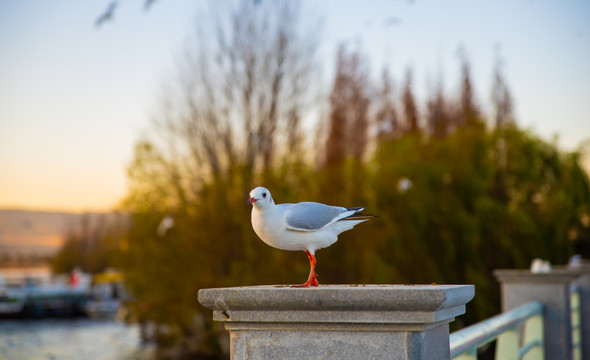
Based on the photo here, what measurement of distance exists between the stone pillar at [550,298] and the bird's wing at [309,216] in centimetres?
349

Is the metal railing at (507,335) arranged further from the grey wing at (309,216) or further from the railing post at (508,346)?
the grey wing at (309,216)

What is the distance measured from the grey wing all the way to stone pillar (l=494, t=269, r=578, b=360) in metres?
3.50

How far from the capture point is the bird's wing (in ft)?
7.16

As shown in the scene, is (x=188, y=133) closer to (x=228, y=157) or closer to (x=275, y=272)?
(x=228, y=157)

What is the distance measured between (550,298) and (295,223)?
3.86 m

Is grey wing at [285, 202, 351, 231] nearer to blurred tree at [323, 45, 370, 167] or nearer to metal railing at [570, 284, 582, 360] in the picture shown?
metal railing at [570, 284, 582, 360]

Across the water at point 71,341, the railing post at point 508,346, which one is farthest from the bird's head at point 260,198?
the water at point 71,341

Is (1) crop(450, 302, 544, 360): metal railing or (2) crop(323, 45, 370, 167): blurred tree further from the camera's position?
(2) crop(323, 45, 370, 167): blurred tree

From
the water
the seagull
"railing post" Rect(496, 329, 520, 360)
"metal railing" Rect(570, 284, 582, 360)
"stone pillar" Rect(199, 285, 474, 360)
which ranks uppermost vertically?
the seagull

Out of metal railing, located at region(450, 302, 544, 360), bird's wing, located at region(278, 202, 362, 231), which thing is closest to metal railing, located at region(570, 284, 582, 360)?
metal railing, located at region(450, 302, 544, 360)

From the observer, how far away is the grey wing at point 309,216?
218cm

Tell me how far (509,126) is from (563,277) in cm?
1000

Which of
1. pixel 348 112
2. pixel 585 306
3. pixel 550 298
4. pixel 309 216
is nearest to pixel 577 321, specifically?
pixel 585 306

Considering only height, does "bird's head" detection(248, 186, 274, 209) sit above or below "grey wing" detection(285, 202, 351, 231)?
above
